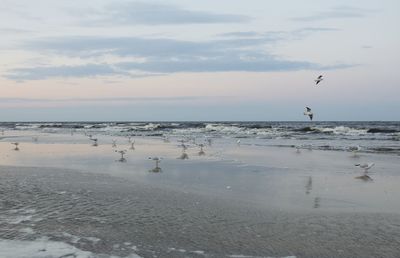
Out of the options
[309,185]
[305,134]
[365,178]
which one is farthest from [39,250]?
[305,134]

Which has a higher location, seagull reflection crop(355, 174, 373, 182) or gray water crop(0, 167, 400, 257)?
seagull reflection crop(355, 174, 373, 182)

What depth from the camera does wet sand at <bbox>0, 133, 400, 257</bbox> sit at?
7.45 m

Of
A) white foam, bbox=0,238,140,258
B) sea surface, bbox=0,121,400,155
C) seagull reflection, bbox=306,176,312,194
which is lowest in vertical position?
Answer: white foam, bbox=0,238,140,258

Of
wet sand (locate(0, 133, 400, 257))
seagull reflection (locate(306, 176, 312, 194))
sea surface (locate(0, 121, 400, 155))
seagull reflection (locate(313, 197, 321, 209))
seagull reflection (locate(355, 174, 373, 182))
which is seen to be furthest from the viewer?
sea surface (locate(0, 121, 400, 155))

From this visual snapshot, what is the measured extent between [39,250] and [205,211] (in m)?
3.59

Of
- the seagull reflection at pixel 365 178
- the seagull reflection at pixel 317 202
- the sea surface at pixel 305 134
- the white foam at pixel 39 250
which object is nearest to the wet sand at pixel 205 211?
the seagull reflection at pixel 317 202

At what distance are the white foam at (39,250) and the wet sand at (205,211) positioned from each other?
0.40ft

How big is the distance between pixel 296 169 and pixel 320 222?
8409 millimetres

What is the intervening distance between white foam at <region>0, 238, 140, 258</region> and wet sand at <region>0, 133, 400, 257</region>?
123 mm

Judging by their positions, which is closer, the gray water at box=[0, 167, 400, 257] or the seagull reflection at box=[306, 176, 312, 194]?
the gray water at box=[0, 167, 400, 257]

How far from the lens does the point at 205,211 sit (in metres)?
9.72

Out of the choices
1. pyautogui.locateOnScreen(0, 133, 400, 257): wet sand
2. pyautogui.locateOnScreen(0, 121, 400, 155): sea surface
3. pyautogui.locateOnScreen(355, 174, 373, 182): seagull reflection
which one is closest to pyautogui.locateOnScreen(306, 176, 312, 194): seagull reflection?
pyautogui.locateOnScreen(0, 133, 400, 257): wet sand

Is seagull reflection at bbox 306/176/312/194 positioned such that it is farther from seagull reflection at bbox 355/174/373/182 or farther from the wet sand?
seagull reflection at bbox 355/174/373/182

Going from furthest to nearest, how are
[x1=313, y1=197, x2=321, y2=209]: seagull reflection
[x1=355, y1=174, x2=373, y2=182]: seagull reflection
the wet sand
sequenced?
[x1=355, y1=174, x2=373, y2=182]: seagull reflection
[x1=313, y1=197, x2=321, y2=209]: seagull reflection
the wet sand
